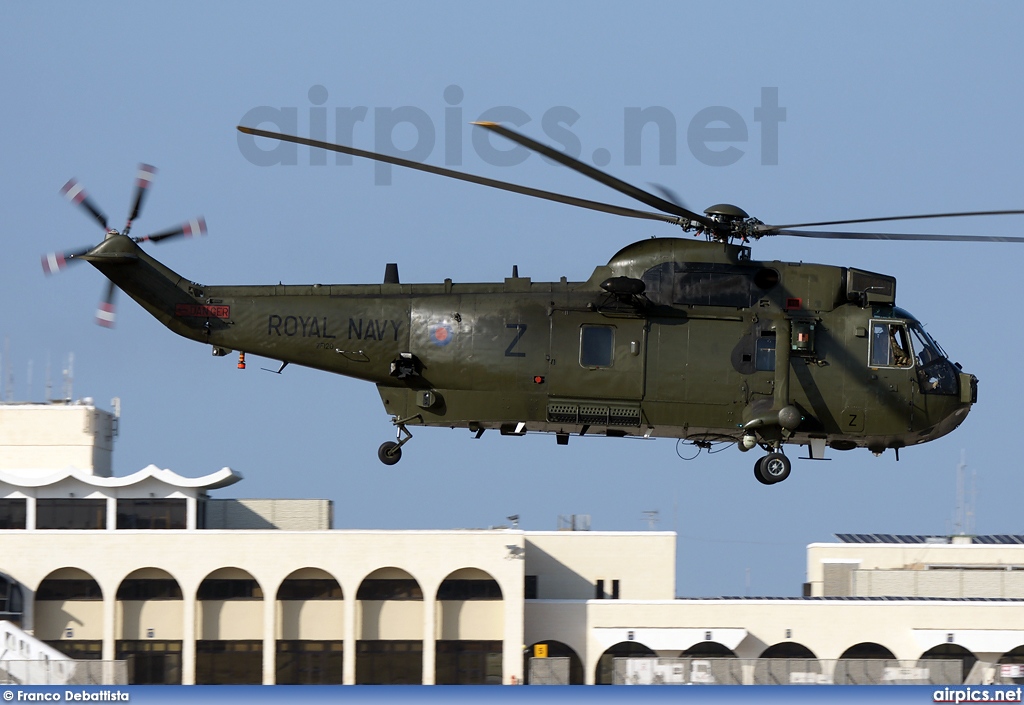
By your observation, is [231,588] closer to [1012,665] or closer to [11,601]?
[11,601]

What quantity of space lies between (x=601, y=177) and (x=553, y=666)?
997 inches

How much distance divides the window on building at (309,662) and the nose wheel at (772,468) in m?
24.3

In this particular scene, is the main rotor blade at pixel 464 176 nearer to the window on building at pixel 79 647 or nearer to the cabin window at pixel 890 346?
the cabin window at pixel 890 346

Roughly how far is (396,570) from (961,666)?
19735 mm

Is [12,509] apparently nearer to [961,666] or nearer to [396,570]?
[396,570]

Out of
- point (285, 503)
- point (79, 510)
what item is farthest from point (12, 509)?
point (285, 503)

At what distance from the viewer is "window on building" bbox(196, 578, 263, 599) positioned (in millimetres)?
51000

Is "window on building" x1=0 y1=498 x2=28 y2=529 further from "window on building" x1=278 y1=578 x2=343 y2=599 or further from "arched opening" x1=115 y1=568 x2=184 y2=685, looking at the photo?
"window on building" x1=278 y1=578 x2=343 y2=599

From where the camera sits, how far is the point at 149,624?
51.3 metres

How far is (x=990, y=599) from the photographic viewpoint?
5494 cm

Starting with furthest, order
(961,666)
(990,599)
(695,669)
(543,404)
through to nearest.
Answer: (990,599) < (961,666) < (695,669) < (543,404)

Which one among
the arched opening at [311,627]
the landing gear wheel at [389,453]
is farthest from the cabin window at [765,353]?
the arched opening at [311,627]

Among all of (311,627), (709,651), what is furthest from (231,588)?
(709,651)

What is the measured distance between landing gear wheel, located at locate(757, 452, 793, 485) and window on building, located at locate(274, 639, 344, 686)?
79.8 ft
